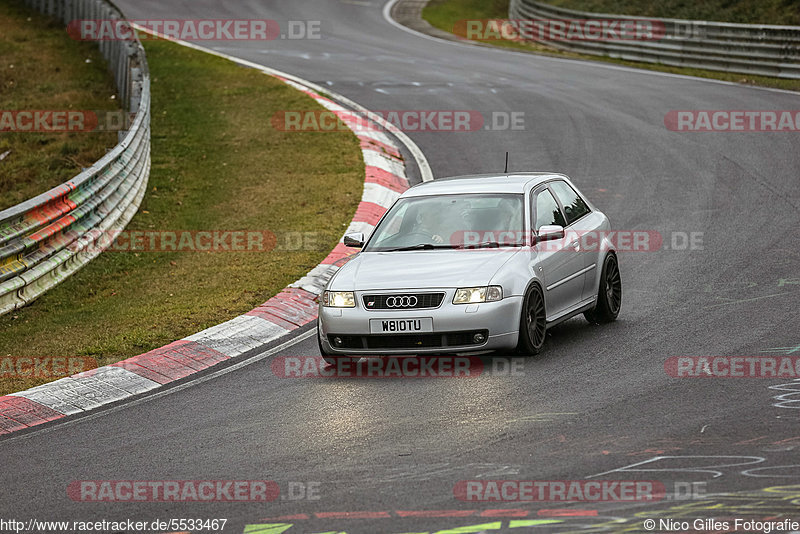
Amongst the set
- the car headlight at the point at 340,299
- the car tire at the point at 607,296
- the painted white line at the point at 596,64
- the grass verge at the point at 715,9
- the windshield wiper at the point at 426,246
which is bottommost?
the car tire at the point at 607,296

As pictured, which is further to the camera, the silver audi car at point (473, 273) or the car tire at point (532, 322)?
the car tire at point (532, 322)

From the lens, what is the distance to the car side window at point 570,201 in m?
11.2

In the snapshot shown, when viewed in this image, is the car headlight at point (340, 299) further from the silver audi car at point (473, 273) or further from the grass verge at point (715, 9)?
the grass verge at point (715, 9)

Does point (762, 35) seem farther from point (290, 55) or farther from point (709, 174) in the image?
point (290, 55)

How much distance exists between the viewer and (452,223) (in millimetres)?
10359

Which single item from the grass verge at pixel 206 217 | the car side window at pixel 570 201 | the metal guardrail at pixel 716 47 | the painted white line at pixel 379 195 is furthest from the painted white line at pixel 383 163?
the metal guardrail at pixel 716 47

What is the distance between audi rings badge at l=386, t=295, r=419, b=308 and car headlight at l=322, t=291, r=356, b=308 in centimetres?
31

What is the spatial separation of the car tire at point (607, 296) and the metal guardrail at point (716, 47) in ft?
53.4

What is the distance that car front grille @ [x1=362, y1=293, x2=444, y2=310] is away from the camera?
9.32m

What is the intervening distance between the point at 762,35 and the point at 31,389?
69.4ft

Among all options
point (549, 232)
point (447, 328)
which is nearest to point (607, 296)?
point (549, 232)

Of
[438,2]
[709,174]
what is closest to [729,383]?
[709,174]

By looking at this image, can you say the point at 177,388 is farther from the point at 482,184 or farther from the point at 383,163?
the point at 383,163

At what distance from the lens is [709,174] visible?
17875 mm
